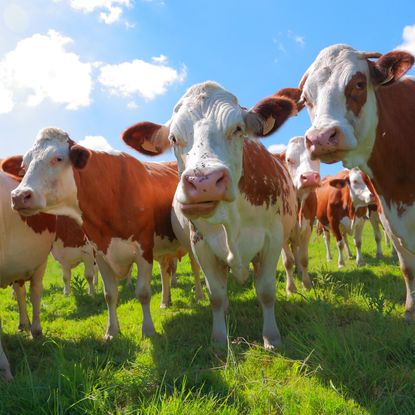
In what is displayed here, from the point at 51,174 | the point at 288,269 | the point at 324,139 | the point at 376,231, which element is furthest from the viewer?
the point at 376,231

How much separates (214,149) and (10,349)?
3.54 m

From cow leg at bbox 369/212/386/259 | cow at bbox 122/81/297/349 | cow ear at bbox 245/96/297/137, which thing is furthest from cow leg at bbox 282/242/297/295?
cow leg at bbox 369/212/386/259

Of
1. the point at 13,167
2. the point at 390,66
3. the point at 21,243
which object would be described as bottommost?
the point at 21,243

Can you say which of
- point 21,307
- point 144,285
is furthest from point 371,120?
point 21,307

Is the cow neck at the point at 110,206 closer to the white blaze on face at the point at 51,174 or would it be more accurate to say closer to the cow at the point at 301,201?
the white blaze on face at the point at 51,174

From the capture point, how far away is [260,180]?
4.51m

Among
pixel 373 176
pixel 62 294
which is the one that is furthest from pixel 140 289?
pixel 62 294

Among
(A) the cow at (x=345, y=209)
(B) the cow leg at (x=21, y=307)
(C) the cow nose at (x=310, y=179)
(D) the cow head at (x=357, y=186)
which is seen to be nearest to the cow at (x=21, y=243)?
(B) the cow leg at (x=21, y=307)

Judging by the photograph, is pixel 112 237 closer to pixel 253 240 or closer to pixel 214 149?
pixel 253 240

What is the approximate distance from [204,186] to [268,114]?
1518mm

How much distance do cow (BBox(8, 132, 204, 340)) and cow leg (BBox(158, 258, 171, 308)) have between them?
146cm

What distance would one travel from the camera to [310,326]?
414cm

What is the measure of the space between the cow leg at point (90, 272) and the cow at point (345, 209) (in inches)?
221

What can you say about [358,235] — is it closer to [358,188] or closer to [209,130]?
[358,188]
